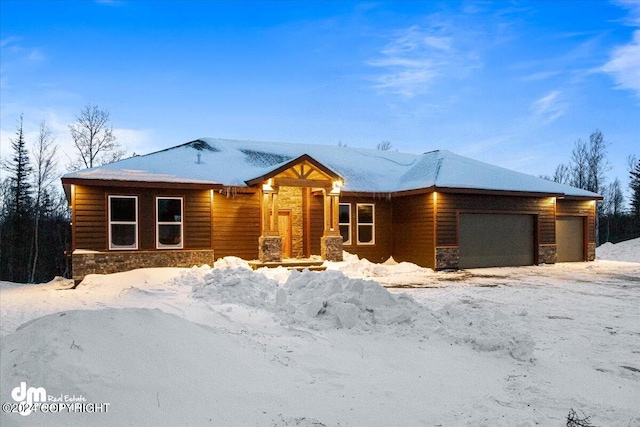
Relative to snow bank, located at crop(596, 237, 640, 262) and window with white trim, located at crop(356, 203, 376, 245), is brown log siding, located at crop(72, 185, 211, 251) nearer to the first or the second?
window with white trim, located at crop(356, 203, 376, 245)

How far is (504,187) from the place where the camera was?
695 inches

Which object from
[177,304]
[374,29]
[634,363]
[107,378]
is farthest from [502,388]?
[374,29]

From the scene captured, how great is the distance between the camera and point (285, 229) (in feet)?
58.0

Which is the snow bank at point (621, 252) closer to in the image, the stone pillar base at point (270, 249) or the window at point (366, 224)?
the window at point (366, 224)

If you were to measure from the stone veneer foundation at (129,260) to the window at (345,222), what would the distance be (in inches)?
217

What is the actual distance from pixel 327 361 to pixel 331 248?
1104 centimetres

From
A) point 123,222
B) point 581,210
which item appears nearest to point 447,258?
point 581,210

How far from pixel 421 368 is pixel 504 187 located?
564 inches

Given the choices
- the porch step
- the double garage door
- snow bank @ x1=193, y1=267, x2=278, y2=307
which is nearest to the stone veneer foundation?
the porch step

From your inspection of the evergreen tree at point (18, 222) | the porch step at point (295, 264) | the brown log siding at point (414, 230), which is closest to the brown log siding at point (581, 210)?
the brown log siding at point (414, 230)

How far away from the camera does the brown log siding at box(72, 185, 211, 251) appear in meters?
13.5

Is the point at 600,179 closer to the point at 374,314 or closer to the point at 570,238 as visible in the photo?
the point at 570,238

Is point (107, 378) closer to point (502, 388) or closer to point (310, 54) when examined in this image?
point (502, 388)

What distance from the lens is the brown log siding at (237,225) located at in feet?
51.7
